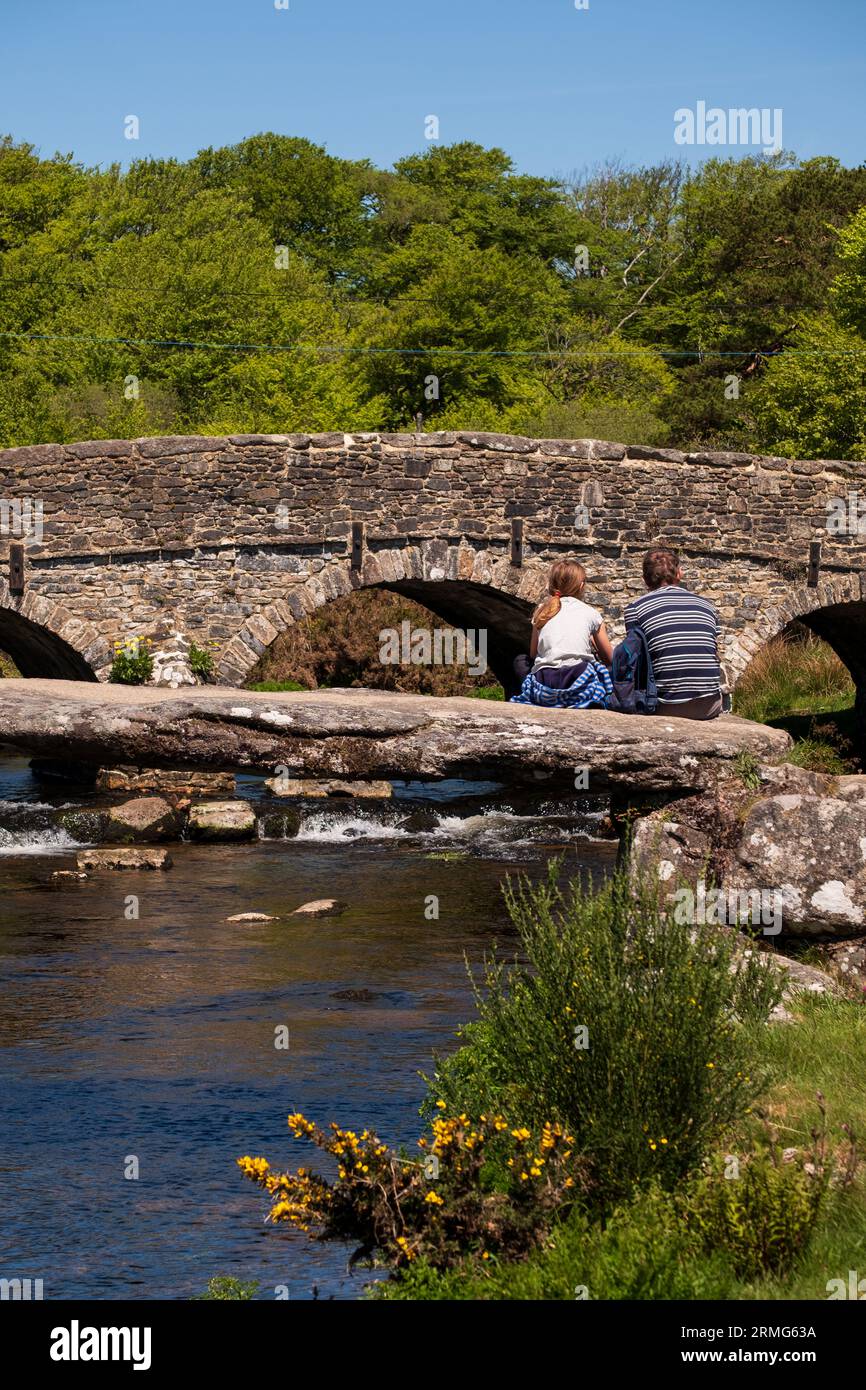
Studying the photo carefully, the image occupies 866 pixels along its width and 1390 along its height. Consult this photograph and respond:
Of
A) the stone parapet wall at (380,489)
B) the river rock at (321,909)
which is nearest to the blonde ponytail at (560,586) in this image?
the river rock at (321,909)

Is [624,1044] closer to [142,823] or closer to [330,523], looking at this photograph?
[142,823]

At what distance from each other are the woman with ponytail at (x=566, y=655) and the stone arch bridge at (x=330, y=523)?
9.88m

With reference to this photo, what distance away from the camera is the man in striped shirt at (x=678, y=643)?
10.1 metres

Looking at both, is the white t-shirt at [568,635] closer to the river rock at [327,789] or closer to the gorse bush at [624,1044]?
the gorse bush at [624,1044]

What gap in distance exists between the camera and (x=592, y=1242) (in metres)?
5.42

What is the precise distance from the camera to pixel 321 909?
43.1ft

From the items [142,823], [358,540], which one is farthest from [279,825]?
[358,540]

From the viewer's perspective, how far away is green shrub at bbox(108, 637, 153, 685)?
20234mm

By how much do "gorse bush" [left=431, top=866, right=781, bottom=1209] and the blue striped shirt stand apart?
342cm

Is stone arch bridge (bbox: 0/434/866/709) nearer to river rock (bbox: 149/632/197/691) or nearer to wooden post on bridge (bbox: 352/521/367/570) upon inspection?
wooden post on bridge (bbox: 352/521/367/570)

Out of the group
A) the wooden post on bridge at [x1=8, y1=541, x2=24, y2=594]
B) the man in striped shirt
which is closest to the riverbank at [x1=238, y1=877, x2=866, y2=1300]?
the man in striped shirt

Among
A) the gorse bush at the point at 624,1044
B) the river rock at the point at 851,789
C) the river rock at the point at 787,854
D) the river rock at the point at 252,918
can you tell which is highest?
the river rock at the point at 851,789

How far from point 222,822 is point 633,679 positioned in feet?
26.9
